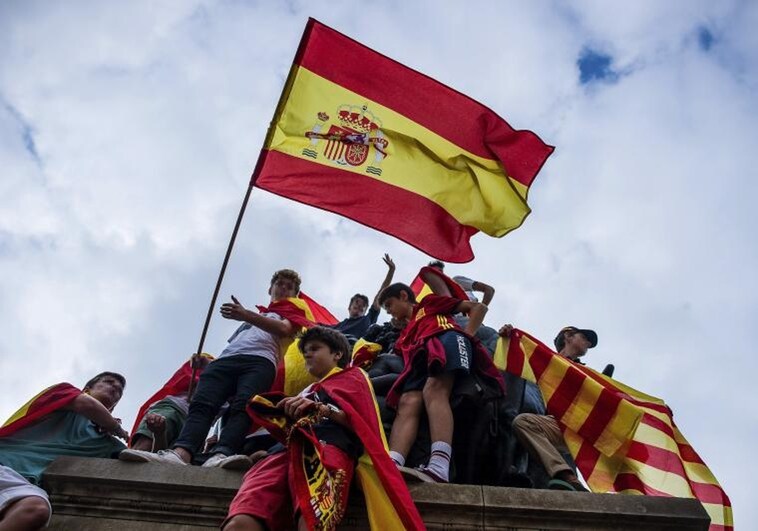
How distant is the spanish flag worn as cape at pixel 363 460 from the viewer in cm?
433

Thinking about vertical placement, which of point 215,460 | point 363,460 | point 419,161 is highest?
point 419,161

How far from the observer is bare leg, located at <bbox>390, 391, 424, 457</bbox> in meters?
5.65

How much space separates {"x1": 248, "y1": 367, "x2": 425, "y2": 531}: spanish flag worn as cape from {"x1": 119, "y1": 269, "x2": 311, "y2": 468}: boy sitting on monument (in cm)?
59

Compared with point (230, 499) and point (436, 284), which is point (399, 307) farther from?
point (230, 499)

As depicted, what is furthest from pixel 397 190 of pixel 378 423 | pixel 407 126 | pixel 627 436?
pixel 378 423

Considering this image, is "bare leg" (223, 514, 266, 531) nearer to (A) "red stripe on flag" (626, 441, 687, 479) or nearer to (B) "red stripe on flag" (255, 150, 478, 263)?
(A) "red stripe on flag" (626, 441, 687, 479)

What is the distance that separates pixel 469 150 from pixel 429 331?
3.85 meters

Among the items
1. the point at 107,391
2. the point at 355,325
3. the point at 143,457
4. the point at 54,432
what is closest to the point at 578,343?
the point at 355,325

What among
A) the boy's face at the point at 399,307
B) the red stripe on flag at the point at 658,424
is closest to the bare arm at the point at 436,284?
the boy's face at the point at 399,307

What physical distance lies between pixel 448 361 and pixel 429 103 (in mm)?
4613

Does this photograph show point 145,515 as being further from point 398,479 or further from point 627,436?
point 627,436

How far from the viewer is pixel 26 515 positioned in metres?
4.50

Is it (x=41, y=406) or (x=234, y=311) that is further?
(x=234, y=311)

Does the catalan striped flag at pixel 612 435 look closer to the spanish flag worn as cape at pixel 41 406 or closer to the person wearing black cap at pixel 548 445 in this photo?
the person wearing black cap at pixel 548 445
